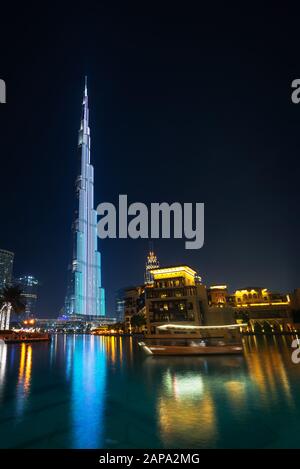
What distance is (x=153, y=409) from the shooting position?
625 inches

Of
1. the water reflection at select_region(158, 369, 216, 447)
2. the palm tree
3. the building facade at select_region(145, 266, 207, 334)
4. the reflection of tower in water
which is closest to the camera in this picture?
the water reflection at select_region(158, 369, 216, 447)

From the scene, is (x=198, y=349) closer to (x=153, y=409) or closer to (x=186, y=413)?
(x=153, y=409)

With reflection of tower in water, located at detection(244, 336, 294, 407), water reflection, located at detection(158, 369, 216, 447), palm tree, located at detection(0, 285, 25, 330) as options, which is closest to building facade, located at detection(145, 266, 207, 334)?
palm tree, located at detection(0, 285, 25, 330)

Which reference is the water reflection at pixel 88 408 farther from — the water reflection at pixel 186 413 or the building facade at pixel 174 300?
the building facade at pixel 174 300

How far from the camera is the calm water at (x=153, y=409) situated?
1201 centimetres

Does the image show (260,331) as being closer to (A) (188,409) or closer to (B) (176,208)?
(B) (176,208)

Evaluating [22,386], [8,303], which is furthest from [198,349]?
[8,303]

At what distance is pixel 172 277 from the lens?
85.5 meters

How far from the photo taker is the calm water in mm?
12008

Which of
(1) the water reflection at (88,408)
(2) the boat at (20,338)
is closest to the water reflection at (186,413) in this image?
(1) the water reflection at (88,408)

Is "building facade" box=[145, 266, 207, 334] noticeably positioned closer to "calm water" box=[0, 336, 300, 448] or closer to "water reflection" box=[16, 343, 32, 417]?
"water reflection" box=[16, 343, 32, 417]

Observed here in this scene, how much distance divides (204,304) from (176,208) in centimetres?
4954

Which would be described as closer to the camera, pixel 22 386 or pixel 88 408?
pixel 88 408
